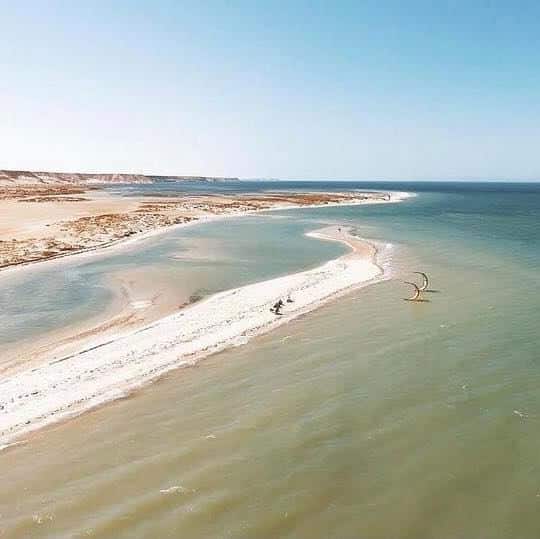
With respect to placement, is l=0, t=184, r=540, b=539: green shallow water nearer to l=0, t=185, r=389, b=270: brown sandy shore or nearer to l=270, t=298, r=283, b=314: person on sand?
l=270, t=298, r=283, b=314: person on sand

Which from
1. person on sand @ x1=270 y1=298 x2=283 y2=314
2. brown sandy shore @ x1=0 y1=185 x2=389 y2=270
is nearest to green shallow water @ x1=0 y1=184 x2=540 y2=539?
person on sand @ x1=270 y1=298 x2=283 y2=314

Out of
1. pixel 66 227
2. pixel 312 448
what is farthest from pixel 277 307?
pixel 66 227

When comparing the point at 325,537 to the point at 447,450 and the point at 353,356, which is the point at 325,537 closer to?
the point at 447,450

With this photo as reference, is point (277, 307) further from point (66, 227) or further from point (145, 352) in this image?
point (66, 227)

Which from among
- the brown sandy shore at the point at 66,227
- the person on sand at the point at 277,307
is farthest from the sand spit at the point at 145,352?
the brown sandy shore at the point at 66,227

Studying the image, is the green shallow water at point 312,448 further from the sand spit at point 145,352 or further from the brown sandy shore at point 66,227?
the brown sandy shore at point 66,227

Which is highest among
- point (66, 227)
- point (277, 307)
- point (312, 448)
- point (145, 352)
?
point (66, 227)
